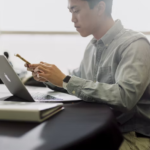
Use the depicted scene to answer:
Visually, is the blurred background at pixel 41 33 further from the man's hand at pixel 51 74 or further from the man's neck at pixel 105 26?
the man's hand at pixel 51 74

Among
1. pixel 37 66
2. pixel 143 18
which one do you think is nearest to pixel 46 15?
pixel 143 18

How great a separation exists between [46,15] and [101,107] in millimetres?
1442

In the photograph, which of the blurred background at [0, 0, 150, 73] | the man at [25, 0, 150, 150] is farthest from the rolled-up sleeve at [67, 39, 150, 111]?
the blurred background at [0, 0, 150, 73]

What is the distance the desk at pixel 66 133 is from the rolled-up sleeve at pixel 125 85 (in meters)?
0.11

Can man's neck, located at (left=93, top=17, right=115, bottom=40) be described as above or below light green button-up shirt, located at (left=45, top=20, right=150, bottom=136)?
above

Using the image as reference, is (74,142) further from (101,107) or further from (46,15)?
(46,15)

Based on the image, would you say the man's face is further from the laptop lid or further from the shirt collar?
the laptop lid

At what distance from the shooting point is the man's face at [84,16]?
1118 mm

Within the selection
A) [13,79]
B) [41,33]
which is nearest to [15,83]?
[13,79]

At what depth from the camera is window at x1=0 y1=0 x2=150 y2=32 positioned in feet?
5.74

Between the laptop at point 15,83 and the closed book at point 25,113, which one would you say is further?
the laptop at point 15,83

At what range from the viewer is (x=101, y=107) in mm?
788

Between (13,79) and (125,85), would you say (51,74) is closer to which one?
(13,79)

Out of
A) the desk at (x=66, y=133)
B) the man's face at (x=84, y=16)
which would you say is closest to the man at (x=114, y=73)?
the man's face at (x=84, y=16)
